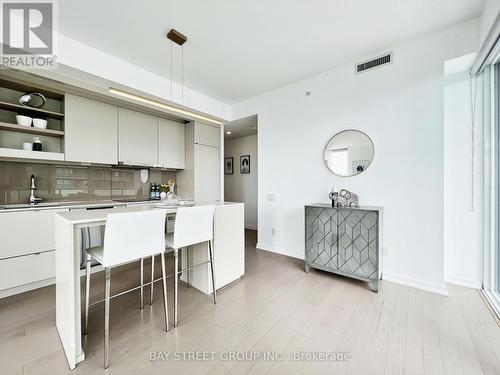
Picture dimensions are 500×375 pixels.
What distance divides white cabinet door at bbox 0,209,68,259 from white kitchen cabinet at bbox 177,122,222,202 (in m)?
1.97

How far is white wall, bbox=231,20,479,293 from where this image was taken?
2.22 meters

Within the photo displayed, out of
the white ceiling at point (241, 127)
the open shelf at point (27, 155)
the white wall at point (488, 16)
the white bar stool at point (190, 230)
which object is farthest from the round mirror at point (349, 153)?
the open shelf at point (27, 155)

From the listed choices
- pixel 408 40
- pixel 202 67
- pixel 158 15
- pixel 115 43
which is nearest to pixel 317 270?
pixel 408 40

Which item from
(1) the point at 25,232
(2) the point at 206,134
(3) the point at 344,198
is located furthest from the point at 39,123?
(3) the point at 344,198

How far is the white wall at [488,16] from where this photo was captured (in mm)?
1607

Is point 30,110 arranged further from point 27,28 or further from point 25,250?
point 25,250

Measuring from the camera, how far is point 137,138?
11.1 ft

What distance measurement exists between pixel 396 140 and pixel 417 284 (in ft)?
5.42

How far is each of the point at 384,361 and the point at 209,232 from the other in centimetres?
160

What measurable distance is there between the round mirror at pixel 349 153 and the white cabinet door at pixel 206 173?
2220mm

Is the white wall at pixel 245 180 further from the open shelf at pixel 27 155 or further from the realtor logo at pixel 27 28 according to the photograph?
the realtor logo at pixel 27 28

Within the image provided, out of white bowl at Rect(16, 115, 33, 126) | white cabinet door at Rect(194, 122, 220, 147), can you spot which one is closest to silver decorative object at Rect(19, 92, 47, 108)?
white bowl at Rect(16, 115, 33, 126)

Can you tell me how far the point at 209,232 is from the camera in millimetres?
2020

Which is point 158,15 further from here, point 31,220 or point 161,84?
point 31,220
